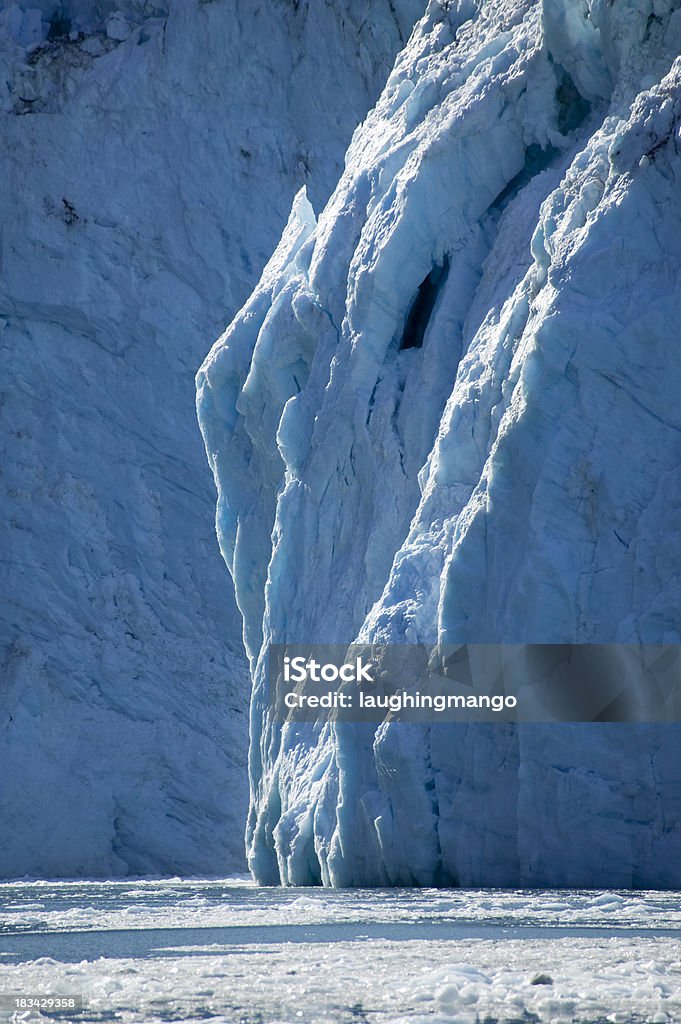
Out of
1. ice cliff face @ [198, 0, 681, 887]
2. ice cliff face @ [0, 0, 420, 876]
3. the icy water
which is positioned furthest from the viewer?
ice cliff face @ [0, 0, 420, 876]

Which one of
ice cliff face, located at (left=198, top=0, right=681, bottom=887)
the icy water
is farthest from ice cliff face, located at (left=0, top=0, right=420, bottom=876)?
the icy water

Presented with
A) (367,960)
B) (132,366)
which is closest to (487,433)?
(367,960)

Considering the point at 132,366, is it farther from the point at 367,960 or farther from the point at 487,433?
the point at 367,960

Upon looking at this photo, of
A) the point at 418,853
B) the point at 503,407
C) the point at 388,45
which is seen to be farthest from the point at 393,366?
the point at 388,45

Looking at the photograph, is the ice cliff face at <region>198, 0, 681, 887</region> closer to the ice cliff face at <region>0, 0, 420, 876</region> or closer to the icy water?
the icy water

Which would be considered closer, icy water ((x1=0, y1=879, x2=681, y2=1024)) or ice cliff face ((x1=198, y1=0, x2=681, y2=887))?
icy water ((x1=0, y1=879, x2=681, y2=1024))

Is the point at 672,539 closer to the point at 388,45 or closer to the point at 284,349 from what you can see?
the point at 284,349

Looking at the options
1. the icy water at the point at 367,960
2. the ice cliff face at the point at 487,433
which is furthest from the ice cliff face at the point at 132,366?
the icy water at the point at 367,960
